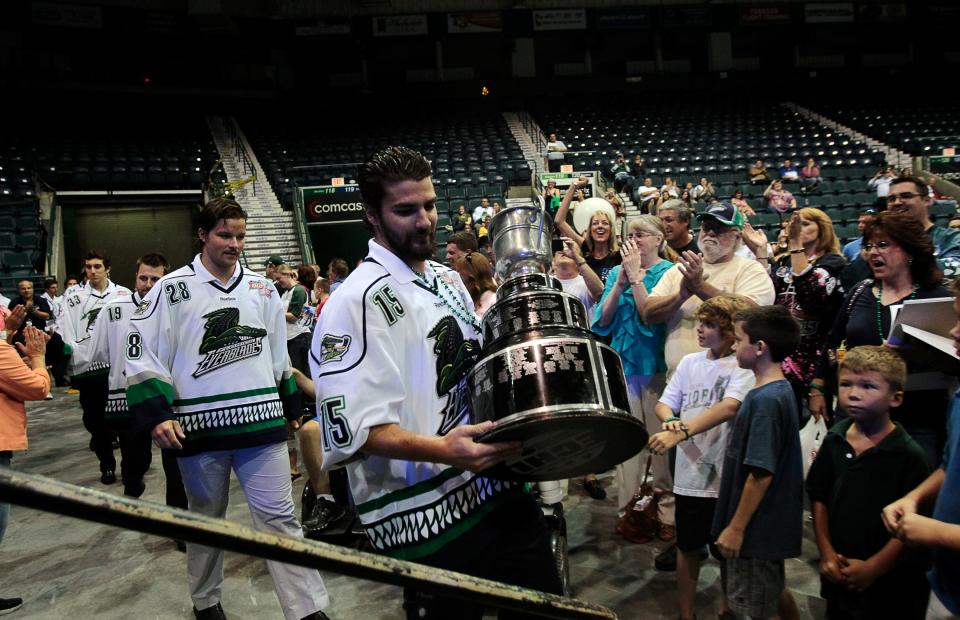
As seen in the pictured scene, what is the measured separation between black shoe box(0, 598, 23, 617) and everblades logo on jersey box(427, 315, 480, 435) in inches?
131

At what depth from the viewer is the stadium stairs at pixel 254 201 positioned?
15.5m

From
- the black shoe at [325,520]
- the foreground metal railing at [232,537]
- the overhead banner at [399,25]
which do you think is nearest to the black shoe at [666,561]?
the black shoe at [325,520]

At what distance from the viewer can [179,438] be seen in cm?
307

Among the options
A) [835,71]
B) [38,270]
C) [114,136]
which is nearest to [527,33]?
[835,71]

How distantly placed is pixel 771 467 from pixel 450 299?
1523 millimetres

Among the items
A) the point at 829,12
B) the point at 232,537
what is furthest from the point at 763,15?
the point at 232,537

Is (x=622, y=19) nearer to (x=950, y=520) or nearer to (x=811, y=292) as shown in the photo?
(x=811, y=292)

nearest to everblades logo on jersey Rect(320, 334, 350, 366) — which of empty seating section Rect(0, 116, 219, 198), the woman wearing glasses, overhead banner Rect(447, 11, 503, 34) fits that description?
the woman wearing glasses

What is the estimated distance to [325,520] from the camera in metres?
4.43

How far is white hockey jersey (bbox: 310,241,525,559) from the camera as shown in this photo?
1.62m

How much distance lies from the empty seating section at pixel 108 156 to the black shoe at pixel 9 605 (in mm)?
14340

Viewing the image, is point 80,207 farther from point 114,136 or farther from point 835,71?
point 835,71

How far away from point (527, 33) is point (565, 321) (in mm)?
27310

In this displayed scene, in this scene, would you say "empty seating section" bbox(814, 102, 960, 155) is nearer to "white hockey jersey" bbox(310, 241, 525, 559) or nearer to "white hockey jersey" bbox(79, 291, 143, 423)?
"white hockey jersey" bbox(79, 291, 143, 423)
